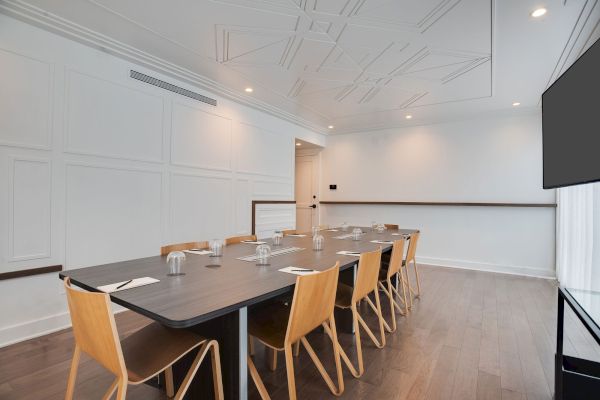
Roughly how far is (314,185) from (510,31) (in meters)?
4.90

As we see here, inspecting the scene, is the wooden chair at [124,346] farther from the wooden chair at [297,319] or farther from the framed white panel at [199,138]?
the framed white panel at [199,138]

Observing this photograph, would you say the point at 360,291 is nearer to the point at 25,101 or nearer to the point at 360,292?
the point at 360,292

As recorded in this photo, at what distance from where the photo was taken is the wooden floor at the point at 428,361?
1888mm

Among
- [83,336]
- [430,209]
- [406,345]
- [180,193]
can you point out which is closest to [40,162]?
[180,193]

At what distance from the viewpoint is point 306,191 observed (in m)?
7.39

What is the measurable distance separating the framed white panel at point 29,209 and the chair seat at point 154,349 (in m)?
1.79

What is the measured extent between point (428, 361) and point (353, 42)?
9.31ft

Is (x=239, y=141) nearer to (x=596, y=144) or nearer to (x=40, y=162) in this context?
(x=40, y=162)

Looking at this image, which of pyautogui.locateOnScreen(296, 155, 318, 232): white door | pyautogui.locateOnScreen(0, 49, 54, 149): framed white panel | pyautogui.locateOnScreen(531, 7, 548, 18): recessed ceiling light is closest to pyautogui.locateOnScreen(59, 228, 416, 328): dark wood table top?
pyautogui.locateOnScreen(0, 49, 54, 149): framed white panel

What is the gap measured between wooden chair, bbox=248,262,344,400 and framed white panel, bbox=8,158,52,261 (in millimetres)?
2098

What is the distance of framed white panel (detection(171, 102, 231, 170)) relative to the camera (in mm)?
3816

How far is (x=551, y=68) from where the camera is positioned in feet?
11.4

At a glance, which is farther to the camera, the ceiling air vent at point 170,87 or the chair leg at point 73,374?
the ceiling air vent at point 170,87

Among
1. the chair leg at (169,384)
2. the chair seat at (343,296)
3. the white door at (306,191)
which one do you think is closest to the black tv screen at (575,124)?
the chair seat at (343,296)
